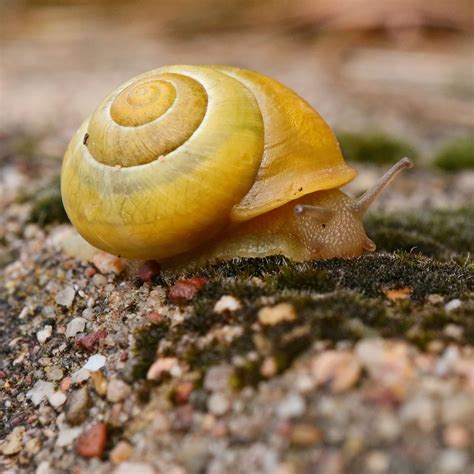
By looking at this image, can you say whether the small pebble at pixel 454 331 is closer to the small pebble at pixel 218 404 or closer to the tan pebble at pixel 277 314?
the tan pebble at pixel 277 314

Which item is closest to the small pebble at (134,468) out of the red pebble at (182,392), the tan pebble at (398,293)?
the red pebble at (182,392)

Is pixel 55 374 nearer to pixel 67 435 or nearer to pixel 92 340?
pixel 92 340

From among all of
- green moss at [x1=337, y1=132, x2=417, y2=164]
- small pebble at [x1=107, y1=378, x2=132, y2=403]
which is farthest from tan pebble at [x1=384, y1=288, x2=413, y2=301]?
green moss at [x1=337, y1=132, x2=417, y2=164]

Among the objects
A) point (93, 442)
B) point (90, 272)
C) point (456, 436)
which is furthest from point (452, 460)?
point (90, 272)

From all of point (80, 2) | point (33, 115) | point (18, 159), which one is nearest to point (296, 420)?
point (18, 159)

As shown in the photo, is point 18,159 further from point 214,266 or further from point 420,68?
point 420,68

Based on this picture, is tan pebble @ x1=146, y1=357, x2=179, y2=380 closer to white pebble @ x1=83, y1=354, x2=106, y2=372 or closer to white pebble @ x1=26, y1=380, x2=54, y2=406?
white pebble @ x1=83, y1=354, x2=106, y2=372
